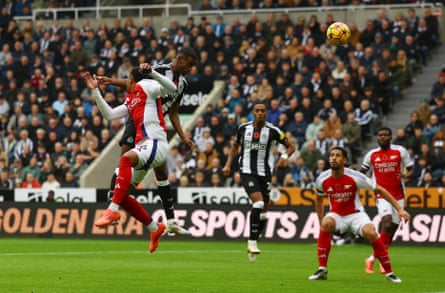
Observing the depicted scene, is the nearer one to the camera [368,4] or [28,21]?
[368,4]

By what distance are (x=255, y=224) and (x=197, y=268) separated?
94.6 inches

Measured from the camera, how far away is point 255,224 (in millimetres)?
20109

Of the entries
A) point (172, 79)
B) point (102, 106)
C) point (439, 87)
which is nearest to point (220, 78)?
point (439, 87)

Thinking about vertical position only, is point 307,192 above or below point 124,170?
below

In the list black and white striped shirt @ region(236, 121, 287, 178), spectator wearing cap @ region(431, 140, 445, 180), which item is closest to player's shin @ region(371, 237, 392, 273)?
black and white striped shirt @ region(236, 121, 287, 178)

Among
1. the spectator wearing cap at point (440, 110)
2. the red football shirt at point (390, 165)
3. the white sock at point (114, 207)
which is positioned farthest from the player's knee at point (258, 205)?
the spectator wearing cap at point (440, 110)

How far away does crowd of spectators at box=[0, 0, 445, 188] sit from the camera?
31.6m

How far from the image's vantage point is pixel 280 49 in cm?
3525

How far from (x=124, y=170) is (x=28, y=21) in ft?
90.3

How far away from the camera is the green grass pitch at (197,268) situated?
14.5 m

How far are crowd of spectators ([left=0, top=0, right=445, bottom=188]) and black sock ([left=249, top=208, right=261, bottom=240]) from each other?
329 inches

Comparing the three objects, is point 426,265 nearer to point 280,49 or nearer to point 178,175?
→ point 178,175

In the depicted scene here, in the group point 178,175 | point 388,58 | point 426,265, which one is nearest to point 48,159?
point 178,175

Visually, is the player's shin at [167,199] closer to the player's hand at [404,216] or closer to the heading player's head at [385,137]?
the player's hand at [404,216]
